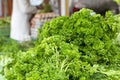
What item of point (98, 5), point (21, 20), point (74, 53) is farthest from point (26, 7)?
point (74, 53)

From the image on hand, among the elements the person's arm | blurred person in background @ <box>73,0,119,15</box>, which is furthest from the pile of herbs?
the person's arm

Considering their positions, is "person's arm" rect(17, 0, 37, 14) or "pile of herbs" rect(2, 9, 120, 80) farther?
"person's arm" rect(17, 0, 37, 14)

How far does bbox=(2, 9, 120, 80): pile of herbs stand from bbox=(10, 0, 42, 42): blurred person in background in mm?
2564

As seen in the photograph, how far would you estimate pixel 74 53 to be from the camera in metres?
1.31

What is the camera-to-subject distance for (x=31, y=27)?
4.37 m

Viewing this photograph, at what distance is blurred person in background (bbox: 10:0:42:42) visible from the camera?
4.11 meters

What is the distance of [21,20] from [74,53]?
2979 mm

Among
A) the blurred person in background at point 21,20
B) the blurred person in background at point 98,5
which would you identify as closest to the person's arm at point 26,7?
the blurred person in background at point 21,20

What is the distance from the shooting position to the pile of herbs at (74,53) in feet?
4.20

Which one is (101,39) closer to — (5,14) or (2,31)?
(2,31)

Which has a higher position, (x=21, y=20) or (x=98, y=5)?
(x=98, y=5)

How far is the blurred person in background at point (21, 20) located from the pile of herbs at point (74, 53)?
8.41 feet

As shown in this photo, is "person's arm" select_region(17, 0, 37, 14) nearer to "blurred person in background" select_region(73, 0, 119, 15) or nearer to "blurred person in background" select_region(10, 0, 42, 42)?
"blurred person in background" select_region(10, 0, 42, 42)

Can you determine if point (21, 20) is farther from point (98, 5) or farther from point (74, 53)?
point (74, 53)
